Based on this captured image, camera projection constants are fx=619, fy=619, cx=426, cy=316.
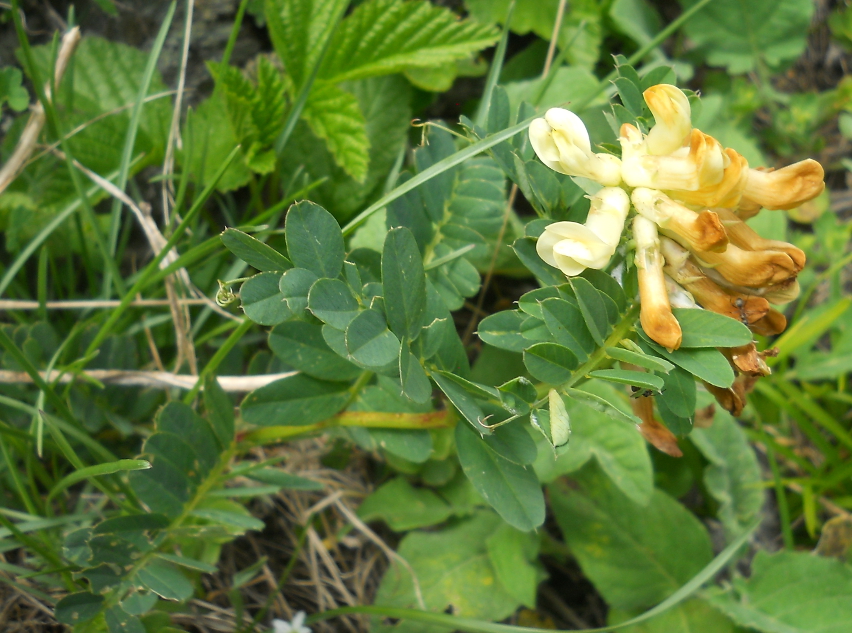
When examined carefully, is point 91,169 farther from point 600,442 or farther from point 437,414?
point 600,442

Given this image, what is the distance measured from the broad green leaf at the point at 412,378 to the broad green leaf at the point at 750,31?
2.28m

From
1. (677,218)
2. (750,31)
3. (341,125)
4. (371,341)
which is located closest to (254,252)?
(371,341)

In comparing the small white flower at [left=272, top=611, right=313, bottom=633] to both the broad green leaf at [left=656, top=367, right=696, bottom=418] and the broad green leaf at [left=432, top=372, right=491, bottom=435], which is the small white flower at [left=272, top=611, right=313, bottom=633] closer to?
the broad green leaf at [left=432, top=372, right=491, bottom=435]

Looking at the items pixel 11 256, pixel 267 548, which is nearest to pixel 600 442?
pixel 267 548

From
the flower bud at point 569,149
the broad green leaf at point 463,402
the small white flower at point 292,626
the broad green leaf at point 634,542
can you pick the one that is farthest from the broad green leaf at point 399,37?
the small white flower at point 292,626

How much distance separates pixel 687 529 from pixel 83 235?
1797 millimetres

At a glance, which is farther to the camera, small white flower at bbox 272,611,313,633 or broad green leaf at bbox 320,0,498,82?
broad green leaf at bbox 320,0,498,82

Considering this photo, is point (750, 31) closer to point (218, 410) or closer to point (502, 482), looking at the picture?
point (502, 482)

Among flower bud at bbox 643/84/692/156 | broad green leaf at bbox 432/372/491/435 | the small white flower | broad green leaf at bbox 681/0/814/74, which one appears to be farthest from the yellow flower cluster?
broad green leaf at bbox 681/0/814/74

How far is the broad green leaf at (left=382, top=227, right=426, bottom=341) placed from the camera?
851mm

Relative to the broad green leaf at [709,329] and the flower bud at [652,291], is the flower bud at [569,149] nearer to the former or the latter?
the flower bud at [652,291]

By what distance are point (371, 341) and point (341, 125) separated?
100 cm

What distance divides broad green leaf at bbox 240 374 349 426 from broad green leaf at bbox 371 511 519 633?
0.74 meters

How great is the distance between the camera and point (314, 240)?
0.92 m
